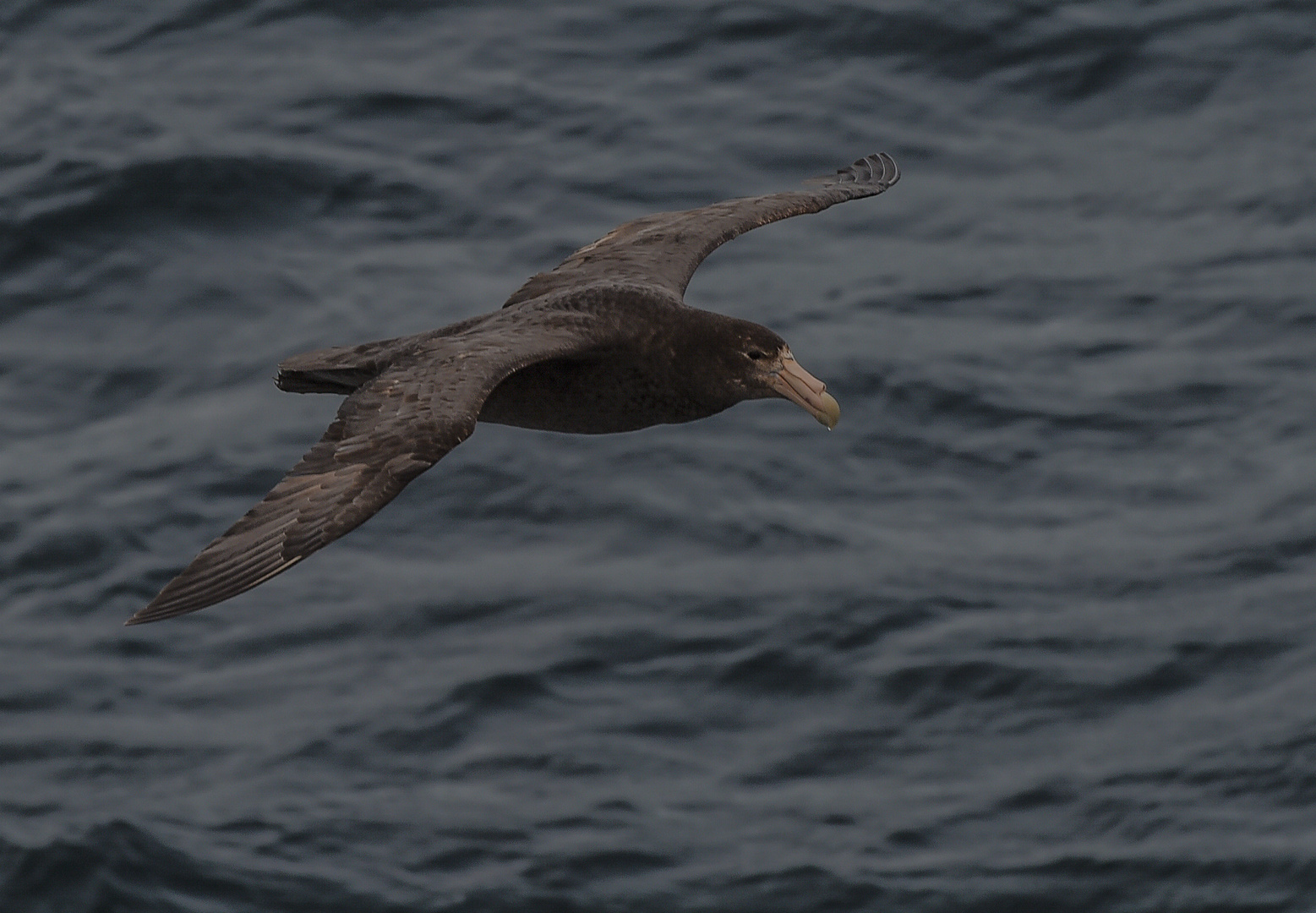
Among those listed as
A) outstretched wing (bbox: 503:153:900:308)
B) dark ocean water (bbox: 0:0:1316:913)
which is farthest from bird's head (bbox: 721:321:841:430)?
dark ocean water (bbox: 0:0:1316:913)

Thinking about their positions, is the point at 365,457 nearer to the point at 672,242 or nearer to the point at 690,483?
the point at 672,242

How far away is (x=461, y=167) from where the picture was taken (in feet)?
80.9

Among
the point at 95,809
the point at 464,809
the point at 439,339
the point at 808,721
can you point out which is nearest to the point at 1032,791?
the point at 808,721

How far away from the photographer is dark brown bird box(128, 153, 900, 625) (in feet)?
38.0

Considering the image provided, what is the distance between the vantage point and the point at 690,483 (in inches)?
891

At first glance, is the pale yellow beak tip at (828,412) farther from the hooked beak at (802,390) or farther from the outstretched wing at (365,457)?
the outstretched wing at (365,457)

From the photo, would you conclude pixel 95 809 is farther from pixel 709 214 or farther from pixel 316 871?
pixel 709 214

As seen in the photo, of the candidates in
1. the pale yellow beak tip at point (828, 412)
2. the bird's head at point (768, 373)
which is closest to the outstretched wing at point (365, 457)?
the bird's head at point (768, 373)

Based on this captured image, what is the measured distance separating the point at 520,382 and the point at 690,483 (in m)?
9.44

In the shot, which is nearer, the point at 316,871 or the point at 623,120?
the point at 316,871

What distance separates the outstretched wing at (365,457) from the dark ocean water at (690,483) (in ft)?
24.1

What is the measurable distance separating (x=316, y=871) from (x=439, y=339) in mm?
7664

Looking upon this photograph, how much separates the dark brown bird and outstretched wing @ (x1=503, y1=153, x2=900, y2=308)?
2 centimetres

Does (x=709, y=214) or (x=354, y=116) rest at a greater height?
(x=709, y=214)
